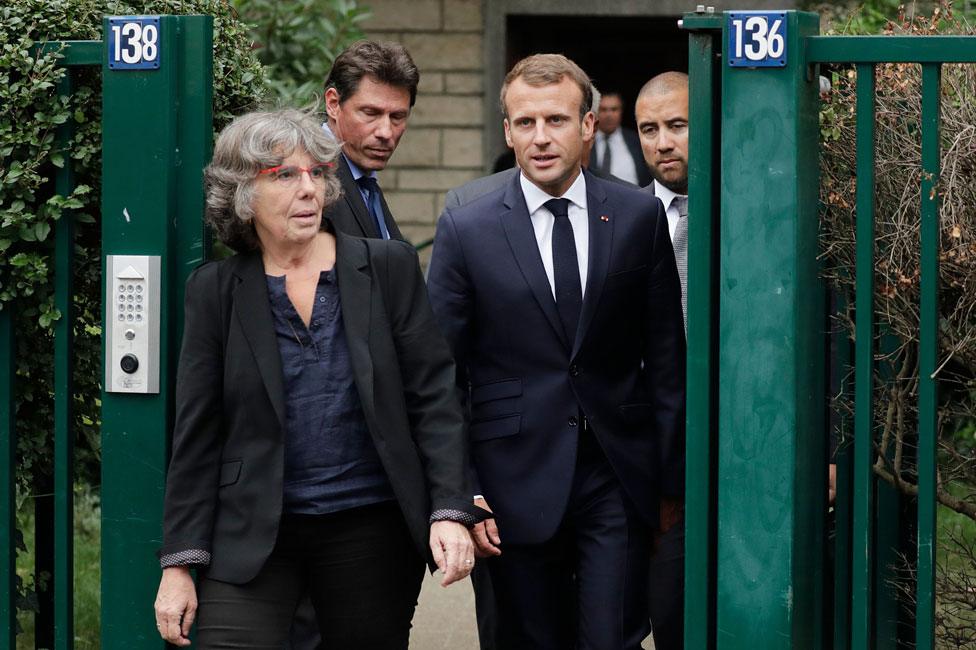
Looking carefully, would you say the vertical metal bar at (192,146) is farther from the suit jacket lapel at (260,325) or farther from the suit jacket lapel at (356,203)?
the suit jacket lapel at (356,203)

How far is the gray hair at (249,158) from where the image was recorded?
3762 mm

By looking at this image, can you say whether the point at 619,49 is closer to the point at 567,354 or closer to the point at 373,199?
the point at 373,199

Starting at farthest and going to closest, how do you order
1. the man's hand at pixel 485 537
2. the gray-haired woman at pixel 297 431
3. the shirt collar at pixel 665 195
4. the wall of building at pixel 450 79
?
1. the wall of building at pixel 450 79
2. the shirt collar at pixel 665 195
3. the man's hand at pixel 485 537
4. the gray-haired woman at pixel 297 431

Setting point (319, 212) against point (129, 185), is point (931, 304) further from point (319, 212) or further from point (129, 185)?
point (129, 185)

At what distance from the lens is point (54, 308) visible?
4.25 m

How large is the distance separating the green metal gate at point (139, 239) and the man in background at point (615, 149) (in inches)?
230

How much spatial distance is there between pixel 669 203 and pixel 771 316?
1.13 metres

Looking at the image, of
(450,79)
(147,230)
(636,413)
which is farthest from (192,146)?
(450,79)

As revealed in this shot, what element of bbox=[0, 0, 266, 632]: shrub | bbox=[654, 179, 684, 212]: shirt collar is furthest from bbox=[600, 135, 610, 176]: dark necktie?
bbox=[0, 0, 266, 632]: shrub

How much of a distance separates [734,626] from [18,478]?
2.04 meters

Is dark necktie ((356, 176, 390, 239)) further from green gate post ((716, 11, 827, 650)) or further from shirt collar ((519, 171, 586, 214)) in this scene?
green gate post ((716, 11, 827, 650))

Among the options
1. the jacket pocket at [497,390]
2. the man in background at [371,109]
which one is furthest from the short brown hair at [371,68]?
the jacket pocket at [497,390]

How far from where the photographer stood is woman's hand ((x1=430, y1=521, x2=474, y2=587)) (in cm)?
368

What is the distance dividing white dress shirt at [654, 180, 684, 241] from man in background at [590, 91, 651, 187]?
507 centimetres
